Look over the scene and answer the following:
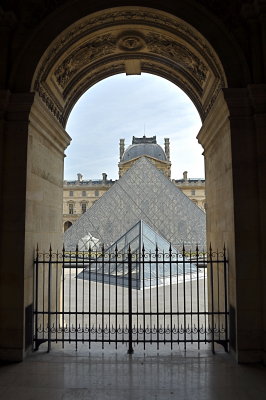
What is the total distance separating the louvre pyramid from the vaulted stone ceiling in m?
21.1

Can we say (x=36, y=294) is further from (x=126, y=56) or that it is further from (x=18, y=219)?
(x=126, y=56)

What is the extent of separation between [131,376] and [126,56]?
20.1ft

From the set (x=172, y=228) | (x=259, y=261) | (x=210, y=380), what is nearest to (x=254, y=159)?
(x=259, y=261)

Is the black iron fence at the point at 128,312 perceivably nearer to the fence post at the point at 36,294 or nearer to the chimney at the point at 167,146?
the fence post at the point at 36,294

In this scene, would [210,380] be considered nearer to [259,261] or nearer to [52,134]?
[259,261]

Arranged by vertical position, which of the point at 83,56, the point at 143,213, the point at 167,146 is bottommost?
the point at 143,213

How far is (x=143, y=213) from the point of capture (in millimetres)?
31031

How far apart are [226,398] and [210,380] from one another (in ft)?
1.64

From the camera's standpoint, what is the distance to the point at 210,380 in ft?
14.6

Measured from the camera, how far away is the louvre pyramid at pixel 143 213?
29203mm

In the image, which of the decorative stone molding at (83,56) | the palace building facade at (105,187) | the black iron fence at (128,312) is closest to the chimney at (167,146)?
the palace building facade at (105,187)

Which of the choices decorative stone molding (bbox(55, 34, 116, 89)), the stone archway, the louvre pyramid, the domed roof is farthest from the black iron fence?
the domed roof

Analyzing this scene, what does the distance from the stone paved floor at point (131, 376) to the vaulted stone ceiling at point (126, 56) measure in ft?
13.8

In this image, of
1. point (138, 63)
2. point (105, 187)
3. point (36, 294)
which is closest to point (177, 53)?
point (138, 63)
